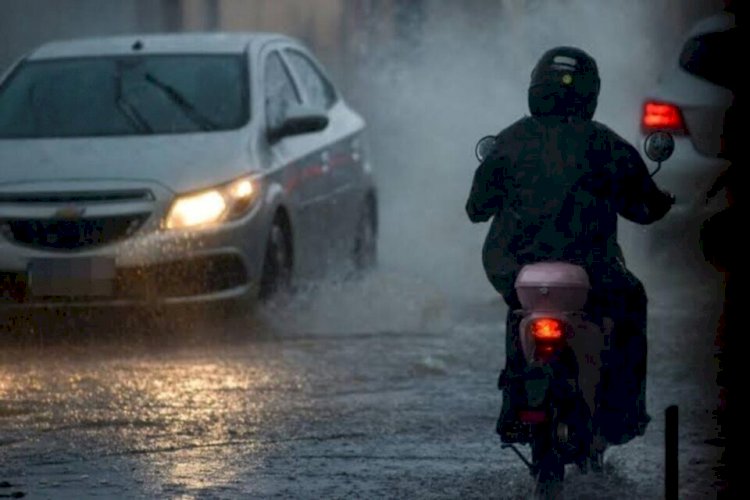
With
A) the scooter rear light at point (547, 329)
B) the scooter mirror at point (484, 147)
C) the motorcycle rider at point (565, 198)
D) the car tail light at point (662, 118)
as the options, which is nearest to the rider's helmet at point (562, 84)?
the motorcycle rider at point (565, 198)

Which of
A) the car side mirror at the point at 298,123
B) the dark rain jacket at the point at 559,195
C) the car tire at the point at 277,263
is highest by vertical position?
the dark rain jacket at the point at 559,195

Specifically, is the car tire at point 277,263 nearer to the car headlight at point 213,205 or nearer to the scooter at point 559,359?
the car headlight at point 213,205

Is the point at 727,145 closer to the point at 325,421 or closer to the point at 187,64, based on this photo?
the point at 187,64

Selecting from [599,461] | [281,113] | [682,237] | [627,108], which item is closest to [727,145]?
[682,237]

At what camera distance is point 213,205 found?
12.9 metres

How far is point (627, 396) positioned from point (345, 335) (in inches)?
198

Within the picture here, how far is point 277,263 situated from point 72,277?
4.22 feet

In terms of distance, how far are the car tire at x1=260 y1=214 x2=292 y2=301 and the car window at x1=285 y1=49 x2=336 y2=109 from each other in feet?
6.04

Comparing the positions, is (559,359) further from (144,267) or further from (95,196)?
(95,196)

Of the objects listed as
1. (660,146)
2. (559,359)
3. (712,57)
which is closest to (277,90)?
(712,57)

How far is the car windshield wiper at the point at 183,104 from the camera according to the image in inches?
541

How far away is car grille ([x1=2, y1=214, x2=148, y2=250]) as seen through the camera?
12.7 m

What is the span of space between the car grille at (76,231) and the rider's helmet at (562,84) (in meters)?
5.01

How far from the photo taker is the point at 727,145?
47.0 ft
